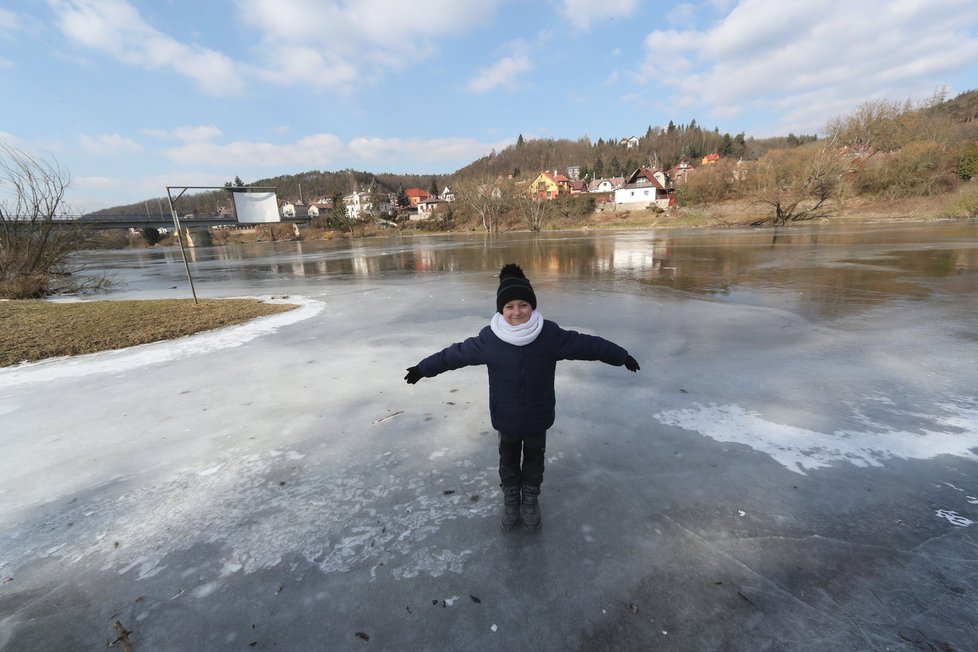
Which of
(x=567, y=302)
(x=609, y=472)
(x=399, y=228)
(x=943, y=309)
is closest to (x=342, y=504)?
(x=609, y=472)

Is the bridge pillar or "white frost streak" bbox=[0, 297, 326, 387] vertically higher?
the bridge pillar

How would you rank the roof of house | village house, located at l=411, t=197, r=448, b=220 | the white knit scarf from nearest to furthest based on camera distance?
the white knit scarf → the roof of house → village house, located at l=411, t=197, r=448, b=220

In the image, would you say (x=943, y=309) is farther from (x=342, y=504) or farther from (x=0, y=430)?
(x=0, y=430)

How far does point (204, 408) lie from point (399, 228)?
77.0 m

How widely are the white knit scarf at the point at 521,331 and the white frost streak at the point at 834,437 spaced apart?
1998 mm

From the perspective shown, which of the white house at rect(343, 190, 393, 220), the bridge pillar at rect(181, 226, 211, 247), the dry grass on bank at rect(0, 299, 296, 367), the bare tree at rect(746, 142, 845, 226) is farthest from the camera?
the white house at rect(343, 190, 393, 220)

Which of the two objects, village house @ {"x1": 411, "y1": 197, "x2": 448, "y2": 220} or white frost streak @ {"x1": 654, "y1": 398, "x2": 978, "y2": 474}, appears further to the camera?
village house @ {"x1": 411, "y1": 197, "x2": 448, "y2": 220}

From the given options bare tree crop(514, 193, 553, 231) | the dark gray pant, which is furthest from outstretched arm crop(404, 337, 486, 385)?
bare tree crop(514, 193, 553, 231)

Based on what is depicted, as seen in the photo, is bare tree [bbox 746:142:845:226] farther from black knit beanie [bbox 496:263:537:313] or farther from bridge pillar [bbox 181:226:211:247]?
bridge pillar [bbox 181:226:211:247]

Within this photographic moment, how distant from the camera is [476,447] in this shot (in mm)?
3213

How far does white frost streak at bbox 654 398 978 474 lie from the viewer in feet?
9.59

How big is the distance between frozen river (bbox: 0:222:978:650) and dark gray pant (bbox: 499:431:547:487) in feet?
0.94

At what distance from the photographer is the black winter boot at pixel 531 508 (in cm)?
233

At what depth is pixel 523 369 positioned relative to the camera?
7.30 ft
